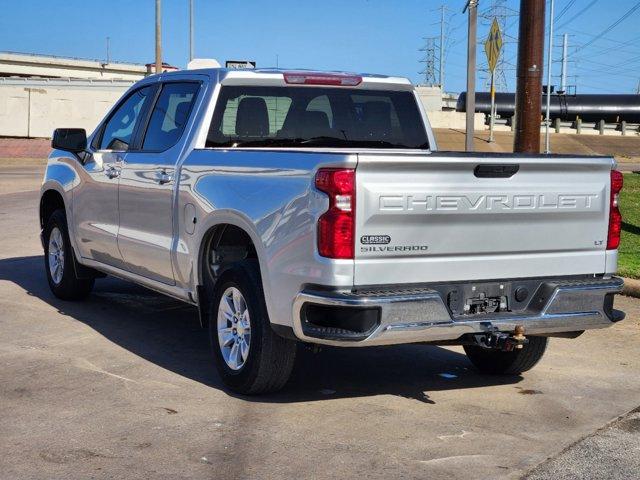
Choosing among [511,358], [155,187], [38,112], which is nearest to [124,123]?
[155,187]

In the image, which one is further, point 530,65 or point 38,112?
point 38,112

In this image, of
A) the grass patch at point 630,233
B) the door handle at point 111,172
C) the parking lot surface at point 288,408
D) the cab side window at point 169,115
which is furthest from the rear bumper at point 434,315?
the grass patch at point 630,233

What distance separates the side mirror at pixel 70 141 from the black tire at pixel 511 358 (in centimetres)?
368

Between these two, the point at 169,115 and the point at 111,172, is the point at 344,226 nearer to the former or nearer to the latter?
the point at 169,115

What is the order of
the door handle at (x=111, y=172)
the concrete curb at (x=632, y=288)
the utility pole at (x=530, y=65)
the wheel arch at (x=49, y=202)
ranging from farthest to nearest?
the utility pole at (x=530, y=65) → the concrete curb at (x=632, y=288) → the wheel arch at (x=49, y=202) → the door handle at (x=111, y=172)

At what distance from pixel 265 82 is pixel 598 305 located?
2.83 m

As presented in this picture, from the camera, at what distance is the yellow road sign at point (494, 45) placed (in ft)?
48.8

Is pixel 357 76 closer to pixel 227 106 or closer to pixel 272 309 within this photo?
pixel 227 106

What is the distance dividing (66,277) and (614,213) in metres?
5.08

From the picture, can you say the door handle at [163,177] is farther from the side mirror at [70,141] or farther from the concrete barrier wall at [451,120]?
the concrete barrier wall at [451,120]

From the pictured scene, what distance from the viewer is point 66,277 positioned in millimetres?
9203

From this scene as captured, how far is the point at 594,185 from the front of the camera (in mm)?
6086

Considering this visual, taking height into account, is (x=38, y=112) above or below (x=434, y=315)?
above

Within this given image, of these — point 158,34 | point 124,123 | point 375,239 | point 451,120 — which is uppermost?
point 158,34
